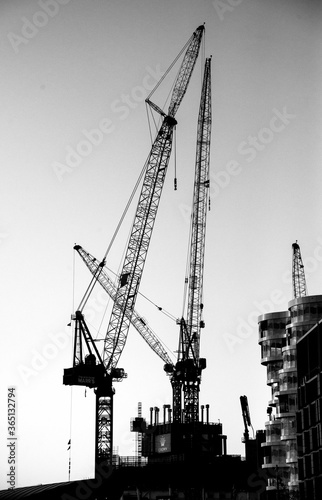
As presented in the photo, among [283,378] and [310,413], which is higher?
[283,378]

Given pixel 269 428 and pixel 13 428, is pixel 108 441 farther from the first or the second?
pixel 13 428

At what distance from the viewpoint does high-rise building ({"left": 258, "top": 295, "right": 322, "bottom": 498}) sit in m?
159

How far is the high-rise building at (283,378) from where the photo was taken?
521ft

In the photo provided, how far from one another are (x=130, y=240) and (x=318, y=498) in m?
77.7

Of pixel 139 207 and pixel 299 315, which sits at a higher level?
pixel 139 207

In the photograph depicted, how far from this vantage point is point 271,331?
577ft

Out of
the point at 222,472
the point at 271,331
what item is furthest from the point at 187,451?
the point at 271,331

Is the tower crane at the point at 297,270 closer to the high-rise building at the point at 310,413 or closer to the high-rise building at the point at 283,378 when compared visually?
the high-rise building at the point at 283,378

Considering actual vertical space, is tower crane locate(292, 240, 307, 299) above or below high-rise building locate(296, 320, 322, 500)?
above

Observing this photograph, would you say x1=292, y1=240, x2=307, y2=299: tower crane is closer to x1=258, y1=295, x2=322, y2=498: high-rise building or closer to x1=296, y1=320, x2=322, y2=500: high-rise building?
x1=258, y1=295, x2=322, y2=498: high-rise building

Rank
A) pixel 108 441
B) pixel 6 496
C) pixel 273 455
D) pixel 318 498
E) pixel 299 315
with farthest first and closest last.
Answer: pixel 108 441
pixel 273 455
pixel 299 315
pixel 6 496
pixel 318 498

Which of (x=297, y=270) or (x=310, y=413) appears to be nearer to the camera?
(x=310, y=413)

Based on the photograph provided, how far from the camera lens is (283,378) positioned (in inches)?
6609

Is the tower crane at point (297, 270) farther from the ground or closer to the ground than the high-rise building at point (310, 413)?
farther from the ground
